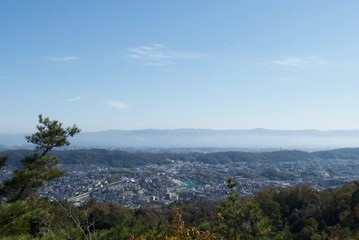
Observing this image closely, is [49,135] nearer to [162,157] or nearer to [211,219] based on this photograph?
[211,219]

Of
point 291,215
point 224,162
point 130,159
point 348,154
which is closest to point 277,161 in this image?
point 224,162

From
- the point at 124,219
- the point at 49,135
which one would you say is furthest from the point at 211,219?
the point at 49,135

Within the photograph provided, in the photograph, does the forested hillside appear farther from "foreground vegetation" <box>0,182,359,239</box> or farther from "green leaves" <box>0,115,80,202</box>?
"green leaves" <box>0,115,80,202</box>

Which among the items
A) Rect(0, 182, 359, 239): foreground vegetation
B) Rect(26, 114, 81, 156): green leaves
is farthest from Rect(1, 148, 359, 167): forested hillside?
Rect(26, 114, 81, 156): green leaves

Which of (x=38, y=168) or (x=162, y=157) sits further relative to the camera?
(x=162, y=157)

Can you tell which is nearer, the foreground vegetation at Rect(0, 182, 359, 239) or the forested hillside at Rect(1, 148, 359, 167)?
the foreground vegetation at Rect(0, 182, 359, 239)

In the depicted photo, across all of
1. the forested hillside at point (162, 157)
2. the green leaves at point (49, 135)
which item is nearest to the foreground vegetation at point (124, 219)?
the green leaves at point (49, 135)

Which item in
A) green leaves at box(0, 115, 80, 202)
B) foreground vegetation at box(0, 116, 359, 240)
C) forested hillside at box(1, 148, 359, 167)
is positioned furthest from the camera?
forested hillside at box(1, 148, 359, 167)

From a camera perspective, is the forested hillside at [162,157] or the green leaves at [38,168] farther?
the forested hillside at [162,157]

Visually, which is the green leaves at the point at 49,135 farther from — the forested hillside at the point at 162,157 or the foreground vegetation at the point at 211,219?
the forested hillside at the point at 162,157

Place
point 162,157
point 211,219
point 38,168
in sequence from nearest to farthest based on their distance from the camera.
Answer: point 38,168
point 211,219
point 162,157

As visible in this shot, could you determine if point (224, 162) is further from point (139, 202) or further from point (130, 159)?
point (139, 202)
